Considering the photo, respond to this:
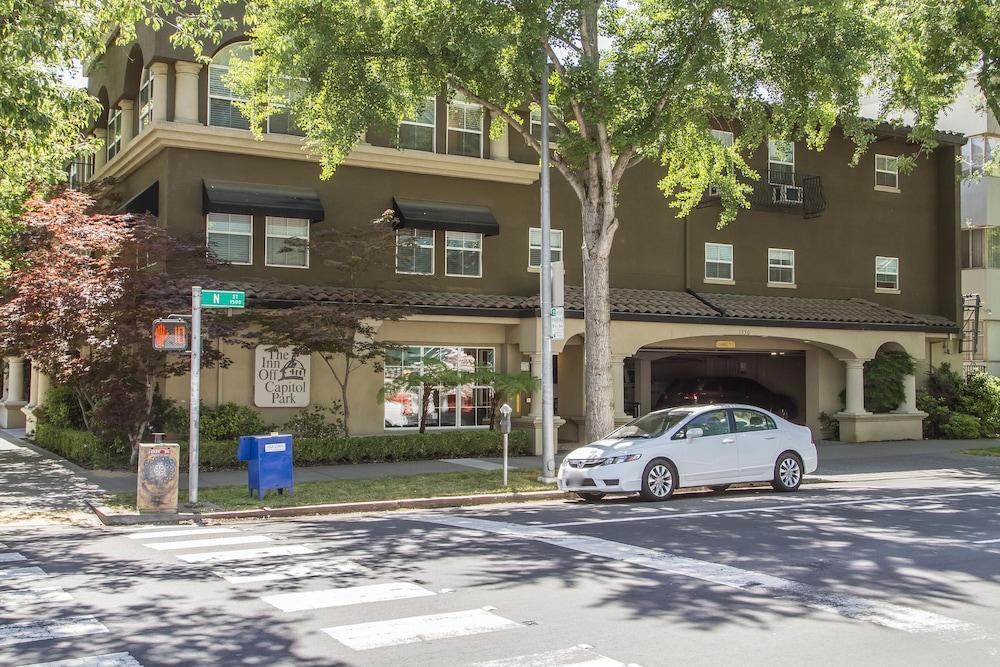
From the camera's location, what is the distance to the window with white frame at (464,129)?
75.4 ft

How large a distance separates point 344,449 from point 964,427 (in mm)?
18173

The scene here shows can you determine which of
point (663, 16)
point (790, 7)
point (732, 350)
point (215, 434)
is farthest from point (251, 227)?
point (732, 350)

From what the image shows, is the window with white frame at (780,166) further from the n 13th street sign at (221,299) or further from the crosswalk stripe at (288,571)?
the crosswalk stripe at (288,571)

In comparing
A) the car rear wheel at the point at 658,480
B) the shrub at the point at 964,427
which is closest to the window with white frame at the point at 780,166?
the shrub at the point at 964,427

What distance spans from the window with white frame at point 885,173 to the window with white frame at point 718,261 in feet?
20.5

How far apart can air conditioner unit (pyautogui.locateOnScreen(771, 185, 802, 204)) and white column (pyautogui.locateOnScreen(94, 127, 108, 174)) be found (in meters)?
18.9

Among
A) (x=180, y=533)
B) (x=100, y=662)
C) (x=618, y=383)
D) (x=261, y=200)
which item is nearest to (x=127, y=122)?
(x=261, y=200)

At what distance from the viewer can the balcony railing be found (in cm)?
2700

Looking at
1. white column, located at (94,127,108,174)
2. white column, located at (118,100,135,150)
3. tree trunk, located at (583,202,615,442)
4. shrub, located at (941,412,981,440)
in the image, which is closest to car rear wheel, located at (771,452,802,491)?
tree trunk, located at (583,202,615,442)

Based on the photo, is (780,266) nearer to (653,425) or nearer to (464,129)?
(464,129)

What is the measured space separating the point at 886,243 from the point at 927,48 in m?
8.18

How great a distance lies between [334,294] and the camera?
1991 cm

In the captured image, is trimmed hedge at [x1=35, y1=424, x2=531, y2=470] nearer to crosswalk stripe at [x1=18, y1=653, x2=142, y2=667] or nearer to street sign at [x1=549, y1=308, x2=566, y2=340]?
street sign at [x1=549, y1=308, x2=566, y2=340]

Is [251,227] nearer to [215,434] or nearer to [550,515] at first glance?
[215,434]
